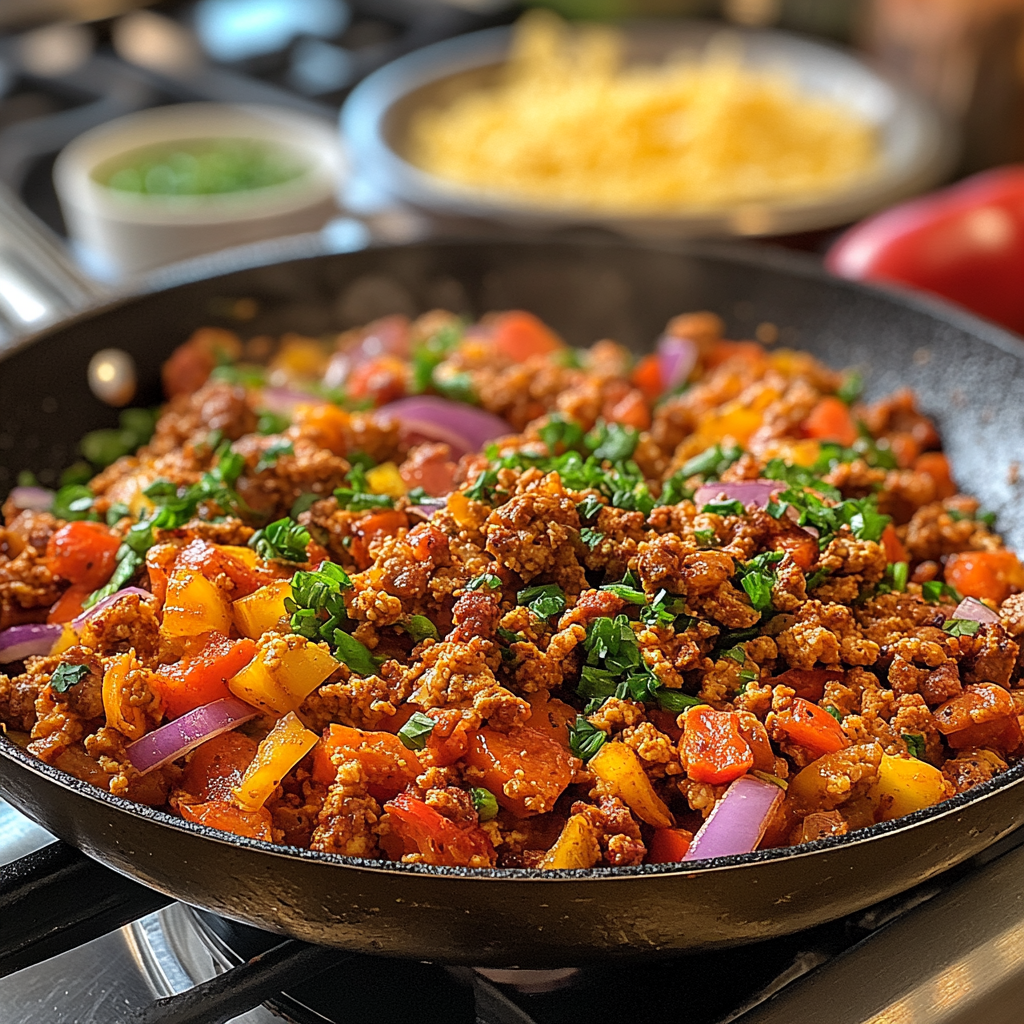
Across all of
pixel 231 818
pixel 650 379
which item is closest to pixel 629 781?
pixel 231 818

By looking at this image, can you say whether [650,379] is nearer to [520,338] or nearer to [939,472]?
[520,338]

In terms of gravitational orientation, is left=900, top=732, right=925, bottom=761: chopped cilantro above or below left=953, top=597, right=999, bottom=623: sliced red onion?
below

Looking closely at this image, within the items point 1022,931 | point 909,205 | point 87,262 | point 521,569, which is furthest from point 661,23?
point 1022,931

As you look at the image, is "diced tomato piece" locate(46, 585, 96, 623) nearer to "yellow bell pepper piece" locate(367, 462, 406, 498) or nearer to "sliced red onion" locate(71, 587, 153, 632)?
"sliced red onion" locate(71, 587, 153, 632)

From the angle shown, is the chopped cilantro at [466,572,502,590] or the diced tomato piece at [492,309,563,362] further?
the diced tomato piece at [492,309,563,362]

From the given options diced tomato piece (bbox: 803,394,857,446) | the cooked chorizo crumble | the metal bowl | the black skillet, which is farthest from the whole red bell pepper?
the cooked chorizo crumble

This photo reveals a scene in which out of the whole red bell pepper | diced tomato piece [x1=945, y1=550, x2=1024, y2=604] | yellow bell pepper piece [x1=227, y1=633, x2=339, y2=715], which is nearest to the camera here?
yellow bell pepper piece [x1=227, y1=633, x2=339, y2=715]
